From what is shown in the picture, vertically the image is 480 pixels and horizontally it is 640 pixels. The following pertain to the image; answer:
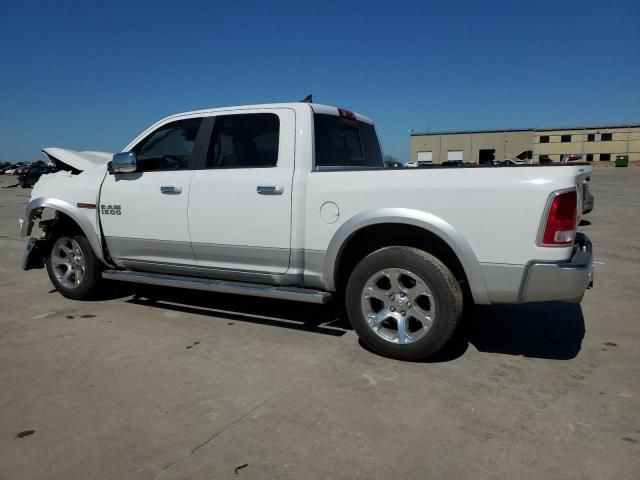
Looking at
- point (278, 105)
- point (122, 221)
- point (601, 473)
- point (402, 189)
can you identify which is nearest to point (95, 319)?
point (122, 221)

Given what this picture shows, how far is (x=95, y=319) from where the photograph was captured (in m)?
4.64

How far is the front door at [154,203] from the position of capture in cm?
439

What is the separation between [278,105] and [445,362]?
2493mm

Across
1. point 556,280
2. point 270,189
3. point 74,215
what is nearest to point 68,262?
point 74,215

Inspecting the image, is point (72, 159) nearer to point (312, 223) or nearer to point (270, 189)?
point (270, 189)

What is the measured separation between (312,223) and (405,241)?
0.73 m

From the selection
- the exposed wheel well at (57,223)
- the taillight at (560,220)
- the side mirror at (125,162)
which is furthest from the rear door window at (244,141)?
the taillight at (560,220)

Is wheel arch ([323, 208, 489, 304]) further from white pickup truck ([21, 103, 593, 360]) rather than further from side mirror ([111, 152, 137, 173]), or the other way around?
side mirror ([111, 152, 137, 173])

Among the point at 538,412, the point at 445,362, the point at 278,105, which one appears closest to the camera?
the point at 538,412

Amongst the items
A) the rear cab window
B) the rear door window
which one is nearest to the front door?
the rear door window

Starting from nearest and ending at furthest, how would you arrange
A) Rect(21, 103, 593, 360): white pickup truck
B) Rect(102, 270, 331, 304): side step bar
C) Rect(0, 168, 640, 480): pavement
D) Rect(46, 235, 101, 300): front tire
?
Rect(0, 168, 640, 480): pavement
Rect(21, 103, 593, 360): white pickup truck
Rect(102, 270, 331, 304): side step bar
Rect(46, 235, 101, 300): front tire

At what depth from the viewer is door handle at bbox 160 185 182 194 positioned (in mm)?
4336

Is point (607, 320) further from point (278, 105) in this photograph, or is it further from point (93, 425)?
point (93, 425)

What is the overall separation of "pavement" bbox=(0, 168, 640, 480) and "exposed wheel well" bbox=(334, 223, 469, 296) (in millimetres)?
Result: 647
